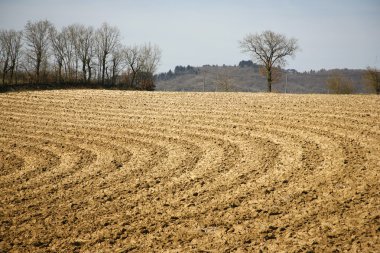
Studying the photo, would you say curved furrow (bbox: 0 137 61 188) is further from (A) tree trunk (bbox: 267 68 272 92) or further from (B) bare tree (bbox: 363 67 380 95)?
(B) bare tree (bbox: 363 67 380 95)

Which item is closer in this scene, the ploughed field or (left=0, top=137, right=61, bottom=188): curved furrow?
the ploughed field

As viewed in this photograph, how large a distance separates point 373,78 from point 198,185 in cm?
7587

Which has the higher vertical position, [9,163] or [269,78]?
[269,78]

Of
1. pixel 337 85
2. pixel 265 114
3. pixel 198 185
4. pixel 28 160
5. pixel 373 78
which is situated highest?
pixel 373 78

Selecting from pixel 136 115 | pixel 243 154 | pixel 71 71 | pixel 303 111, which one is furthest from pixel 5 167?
pixel 71 71

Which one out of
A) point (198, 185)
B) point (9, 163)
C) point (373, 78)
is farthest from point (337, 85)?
point (9, 163)

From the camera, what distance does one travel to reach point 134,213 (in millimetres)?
7023

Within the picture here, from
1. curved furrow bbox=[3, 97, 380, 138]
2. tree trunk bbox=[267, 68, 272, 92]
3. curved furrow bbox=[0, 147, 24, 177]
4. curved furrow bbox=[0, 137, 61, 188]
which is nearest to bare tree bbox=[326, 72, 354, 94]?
tree trunk bbox=[267, 68, 272, 92]

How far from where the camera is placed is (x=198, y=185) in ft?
27.8

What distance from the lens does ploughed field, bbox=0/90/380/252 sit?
19.1 ft

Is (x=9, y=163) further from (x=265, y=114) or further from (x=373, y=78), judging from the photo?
(x=373, y=78)

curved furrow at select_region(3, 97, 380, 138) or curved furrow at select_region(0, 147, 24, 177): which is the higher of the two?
curved furrow at select_region(3, 97, 380, 138)

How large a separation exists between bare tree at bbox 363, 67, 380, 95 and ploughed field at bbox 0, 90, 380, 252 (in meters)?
62.7

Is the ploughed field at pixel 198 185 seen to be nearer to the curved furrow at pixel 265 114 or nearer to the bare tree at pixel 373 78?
the curved furrow at pixel 265 114
